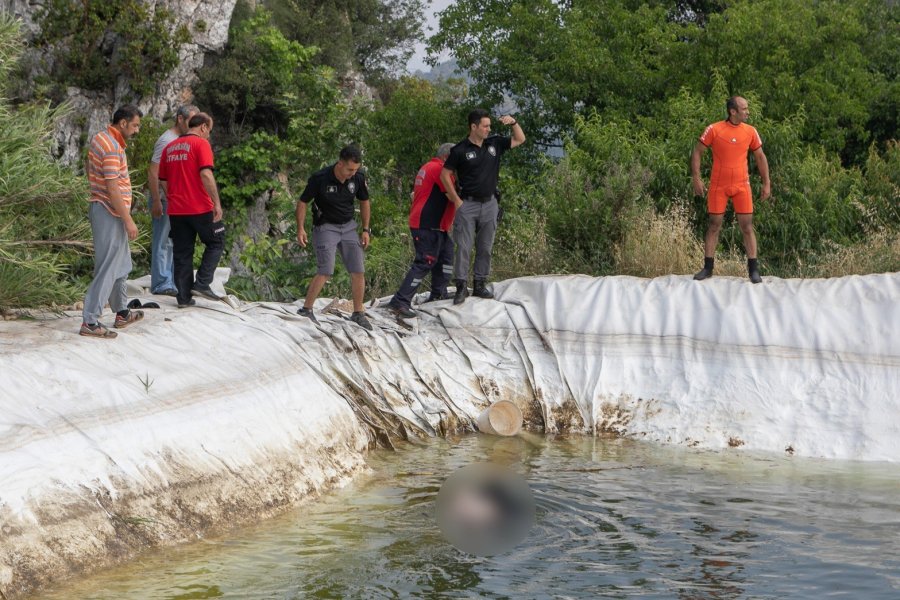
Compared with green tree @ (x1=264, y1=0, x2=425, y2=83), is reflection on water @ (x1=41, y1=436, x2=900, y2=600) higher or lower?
lower

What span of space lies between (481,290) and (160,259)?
9.91ft

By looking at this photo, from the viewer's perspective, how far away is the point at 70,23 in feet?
88.2

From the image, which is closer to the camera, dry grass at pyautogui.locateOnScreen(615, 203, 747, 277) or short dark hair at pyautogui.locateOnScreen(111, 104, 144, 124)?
short dark hair at pyautogui.locateOnScreen(111, 104, 144, 124)

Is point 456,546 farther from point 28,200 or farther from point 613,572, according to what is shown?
point 28,200

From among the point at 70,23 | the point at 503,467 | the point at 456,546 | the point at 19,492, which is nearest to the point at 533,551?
the point at 456,546

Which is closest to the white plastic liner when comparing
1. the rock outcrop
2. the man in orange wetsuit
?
the man in orange wetsuit

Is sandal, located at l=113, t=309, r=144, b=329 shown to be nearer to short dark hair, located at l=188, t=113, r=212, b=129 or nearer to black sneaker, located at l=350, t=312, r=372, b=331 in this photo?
short dark hair, located at l=188, t=113, r=212, b=129

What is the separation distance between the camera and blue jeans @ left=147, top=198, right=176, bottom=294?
29.9 feet

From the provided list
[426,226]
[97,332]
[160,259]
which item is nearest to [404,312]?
[426,226]

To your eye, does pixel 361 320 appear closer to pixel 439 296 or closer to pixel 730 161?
pixel 439 296

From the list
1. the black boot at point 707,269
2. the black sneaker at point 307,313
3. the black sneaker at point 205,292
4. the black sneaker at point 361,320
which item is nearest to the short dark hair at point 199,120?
the black sneaker at point 205,292

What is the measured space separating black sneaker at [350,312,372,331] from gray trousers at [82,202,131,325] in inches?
93.3

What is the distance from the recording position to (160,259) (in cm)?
912

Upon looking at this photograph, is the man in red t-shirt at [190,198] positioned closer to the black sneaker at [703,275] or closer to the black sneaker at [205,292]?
the black sneaker at [205,292]
